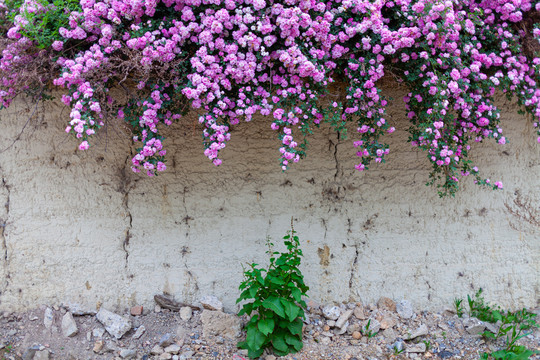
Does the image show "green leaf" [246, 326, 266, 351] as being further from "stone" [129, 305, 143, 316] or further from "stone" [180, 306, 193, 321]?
"stone" [129, 305, 143, 316]

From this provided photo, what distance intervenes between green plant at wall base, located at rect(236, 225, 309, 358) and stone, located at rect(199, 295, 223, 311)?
1.16 ft

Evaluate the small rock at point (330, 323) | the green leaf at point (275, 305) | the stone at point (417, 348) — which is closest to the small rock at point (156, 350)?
the green leaf at point (275, 305)

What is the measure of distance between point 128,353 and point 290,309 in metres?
1.12

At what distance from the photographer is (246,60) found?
2.74 m

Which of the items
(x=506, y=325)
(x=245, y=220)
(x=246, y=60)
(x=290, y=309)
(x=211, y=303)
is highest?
(x=246, y=60)

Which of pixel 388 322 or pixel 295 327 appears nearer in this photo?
pixel 295 327

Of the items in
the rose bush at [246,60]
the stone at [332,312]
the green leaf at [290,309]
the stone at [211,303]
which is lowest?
the stone at [332,312]

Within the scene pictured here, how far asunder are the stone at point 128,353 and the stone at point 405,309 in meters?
1.92

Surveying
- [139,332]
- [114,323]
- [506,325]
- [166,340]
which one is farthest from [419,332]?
[114,323]

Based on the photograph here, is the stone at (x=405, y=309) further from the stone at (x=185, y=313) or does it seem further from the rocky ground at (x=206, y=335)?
the stone at (x=185, y=313)

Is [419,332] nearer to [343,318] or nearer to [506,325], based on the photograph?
[343,318]

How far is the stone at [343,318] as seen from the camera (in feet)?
10.9

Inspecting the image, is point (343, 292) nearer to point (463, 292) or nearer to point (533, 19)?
point (463, 292)

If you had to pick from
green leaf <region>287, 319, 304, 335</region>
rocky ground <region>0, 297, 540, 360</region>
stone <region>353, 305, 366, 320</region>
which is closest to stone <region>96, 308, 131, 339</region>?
rocky ground <region>0, 297, 540, 360</region>
